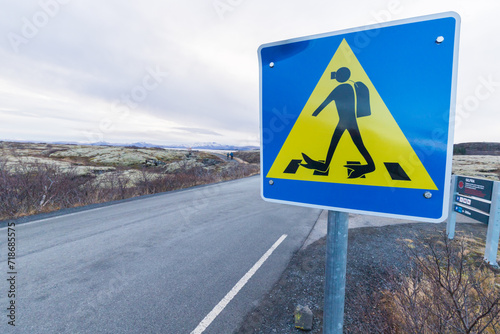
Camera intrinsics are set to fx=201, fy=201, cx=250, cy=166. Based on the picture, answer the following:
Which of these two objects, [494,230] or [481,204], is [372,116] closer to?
[494,230]

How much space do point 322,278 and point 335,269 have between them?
259 cm

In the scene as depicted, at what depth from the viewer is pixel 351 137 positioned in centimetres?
98

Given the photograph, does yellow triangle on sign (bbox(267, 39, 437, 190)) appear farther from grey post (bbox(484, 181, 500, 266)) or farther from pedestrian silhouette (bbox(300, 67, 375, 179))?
grey post (bbox(484, 181, 500, 266))

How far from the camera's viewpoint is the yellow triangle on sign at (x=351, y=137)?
0.92 metres

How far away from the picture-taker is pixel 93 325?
2.34 metres

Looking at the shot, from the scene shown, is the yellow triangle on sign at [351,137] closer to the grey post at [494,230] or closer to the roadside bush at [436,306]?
the roadside bush at [436,306]

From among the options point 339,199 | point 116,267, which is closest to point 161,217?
point 116,267

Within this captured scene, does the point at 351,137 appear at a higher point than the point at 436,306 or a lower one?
higher

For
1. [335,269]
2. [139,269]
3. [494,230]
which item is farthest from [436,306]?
[139,269]

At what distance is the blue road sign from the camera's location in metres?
0.87

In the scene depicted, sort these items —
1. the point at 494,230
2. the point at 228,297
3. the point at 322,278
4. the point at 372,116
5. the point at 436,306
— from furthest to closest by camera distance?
the point at 494,230 → the point at 322,278 → the point at 228,297 → the point at 436,306 → the point at 372,116

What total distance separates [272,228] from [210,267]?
2.33 meters

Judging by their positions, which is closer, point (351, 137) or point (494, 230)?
point (351, 137)

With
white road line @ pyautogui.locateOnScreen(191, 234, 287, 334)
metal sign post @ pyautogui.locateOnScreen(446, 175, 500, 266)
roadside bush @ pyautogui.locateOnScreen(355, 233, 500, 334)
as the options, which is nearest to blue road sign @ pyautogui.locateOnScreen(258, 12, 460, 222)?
roadside bush @ pyautogui.locateOnScreen(355, 233, 500, 334)
